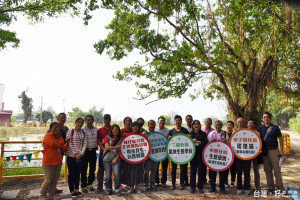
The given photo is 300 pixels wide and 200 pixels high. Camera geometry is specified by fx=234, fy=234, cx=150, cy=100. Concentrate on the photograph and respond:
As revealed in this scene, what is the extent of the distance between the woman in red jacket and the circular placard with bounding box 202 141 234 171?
261cm

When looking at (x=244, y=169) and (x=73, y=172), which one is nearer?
(x=73, y=172)

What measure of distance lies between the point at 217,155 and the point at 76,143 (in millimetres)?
2631

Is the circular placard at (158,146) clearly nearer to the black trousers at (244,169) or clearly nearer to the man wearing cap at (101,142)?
the man wearing cap at (101,142)

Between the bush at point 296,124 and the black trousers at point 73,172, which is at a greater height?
the bush at point 296,124

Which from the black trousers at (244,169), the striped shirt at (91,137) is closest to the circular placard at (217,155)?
the black trousers at (244,169)

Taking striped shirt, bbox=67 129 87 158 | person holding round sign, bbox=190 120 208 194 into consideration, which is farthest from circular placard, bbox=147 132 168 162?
striped shirt, bbox=67 129 87 158

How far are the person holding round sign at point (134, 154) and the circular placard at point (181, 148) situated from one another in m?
0.47

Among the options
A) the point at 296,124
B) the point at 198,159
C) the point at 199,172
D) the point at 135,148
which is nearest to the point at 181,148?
the point at 198,159

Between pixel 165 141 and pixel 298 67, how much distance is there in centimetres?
825

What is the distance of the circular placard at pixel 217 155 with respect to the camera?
14.5 feet

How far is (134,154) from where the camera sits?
4.43 m

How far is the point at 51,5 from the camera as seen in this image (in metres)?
5.93

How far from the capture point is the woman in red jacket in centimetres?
392

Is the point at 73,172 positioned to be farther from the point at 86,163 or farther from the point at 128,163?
the point at 128,163
